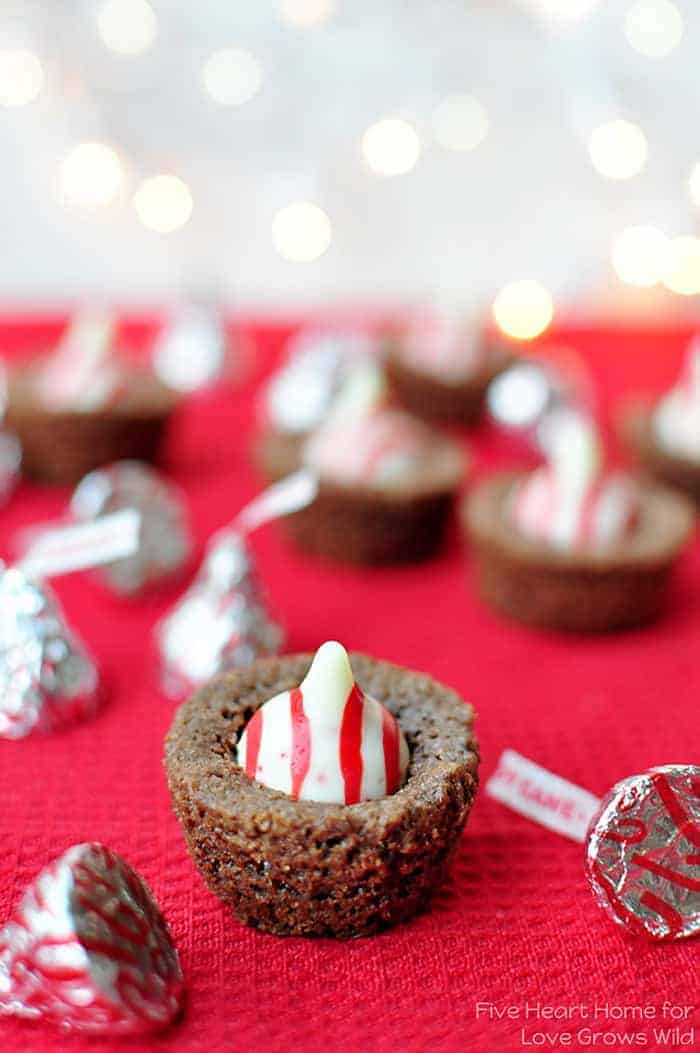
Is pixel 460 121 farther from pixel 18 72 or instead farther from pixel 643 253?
pixel 18 72

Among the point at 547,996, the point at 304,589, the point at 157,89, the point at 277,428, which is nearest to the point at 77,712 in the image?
the point at 304,589

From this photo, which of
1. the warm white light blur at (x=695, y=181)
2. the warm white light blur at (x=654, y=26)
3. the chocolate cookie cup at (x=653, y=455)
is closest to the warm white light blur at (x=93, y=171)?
the warm white light blur at (x=654, y=26)

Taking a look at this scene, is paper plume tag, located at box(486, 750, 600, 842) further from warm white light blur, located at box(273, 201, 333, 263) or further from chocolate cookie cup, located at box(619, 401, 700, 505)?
warm white light blur, located at box(273, 201, 333, 263)

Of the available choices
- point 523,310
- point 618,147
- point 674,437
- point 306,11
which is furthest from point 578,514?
point 306,11

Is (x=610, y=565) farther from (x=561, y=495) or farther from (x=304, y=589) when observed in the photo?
(x=304, y=589)

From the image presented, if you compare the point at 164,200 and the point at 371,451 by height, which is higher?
the point at 164,200

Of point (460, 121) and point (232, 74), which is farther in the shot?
point (460, 121)

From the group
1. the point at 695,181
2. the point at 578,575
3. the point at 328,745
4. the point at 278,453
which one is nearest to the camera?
the point at 328,745
